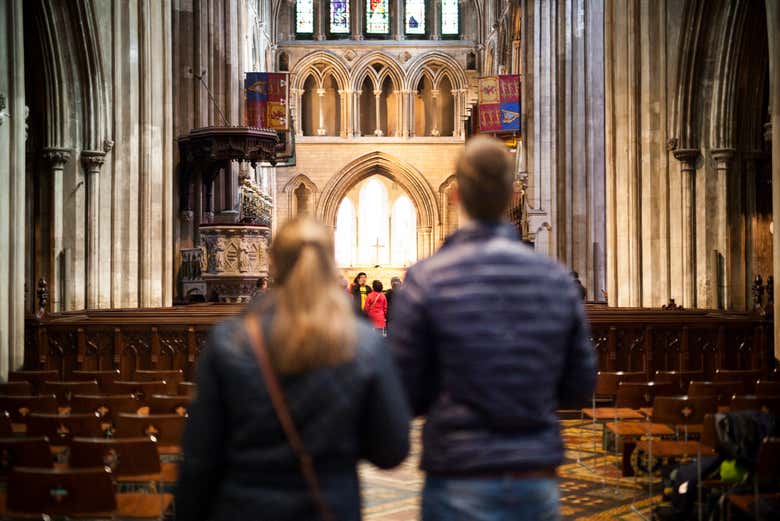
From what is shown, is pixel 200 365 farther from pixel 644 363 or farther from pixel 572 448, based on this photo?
pixel 644 363

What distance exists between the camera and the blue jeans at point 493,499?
2607mm

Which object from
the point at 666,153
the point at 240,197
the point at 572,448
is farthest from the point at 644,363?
the point at 240,197

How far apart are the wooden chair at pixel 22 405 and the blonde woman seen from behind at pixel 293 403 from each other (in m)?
5.10

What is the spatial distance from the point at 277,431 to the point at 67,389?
6.13m

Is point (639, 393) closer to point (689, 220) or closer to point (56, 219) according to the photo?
point (689, 220)

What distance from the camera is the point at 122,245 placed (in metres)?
18.2

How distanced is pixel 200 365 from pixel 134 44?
54.8 feet

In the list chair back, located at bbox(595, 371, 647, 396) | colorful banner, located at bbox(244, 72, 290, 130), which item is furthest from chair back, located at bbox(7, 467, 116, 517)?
colorful banner, located at bbox(244, 72, 290, 130)

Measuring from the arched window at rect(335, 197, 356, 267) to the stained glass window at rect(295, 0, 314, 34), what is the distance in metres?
7.35

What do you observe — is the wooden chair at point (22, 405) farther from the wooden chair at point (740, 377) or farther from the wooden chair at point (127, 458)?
the wooden chair at point (740, 377)

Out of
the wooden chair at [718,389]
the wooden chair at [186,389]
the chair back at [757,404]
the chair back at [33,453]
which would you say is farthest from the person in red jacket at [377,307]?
the chair back at [33,453]

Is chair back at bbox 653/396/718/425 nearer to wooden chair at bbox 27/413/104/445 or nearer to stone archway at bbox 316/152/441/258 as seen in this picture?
wooden chair at bbox 27/413/104/445

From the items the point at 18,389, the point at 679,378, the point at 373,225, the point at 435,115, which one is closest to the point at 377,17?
the point at 435,115

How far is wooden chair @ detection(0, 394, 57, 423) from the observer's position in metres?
7.27
